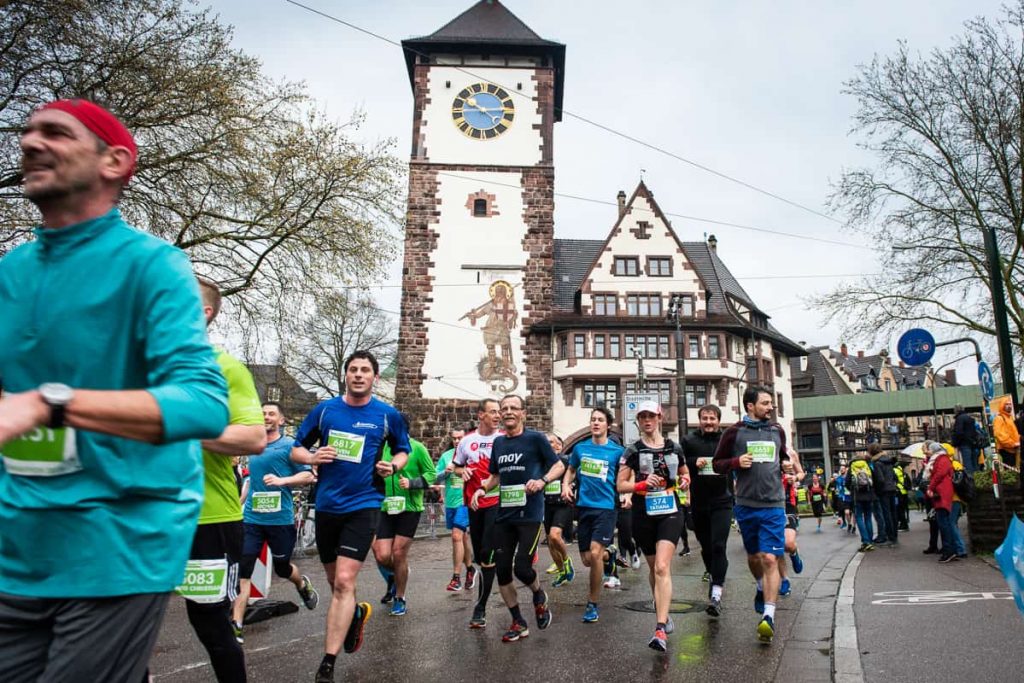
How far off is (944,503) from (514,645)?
910 cm

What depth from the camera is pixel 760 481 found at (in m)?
7.22

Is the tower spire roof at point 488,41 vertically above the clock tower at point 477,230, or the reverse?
the tower spire roof at point 488,41

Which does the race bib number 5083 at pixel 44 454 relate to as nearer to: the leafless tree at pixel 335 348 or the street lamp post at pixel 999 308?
the street lamp post at pixel 999 308

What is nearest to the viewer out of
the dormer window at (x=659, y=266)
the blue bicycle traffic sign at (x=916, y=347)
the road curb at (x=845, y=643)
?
the road curb at (x=845, y=643)

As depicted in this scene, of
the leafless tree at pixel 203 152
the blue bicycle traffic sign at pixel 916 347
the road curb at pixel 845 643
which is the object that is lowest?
the road curb at pixel 845 643

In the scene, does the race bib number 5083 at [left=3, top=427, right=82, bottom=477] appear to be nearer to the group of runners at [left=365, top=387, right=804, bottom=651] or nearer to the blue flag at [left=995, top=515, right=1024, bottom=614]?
the blue flag at [left=995, top=515, right=1024, bottom=614]

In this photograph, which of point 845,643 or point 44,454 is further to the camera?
point 845,643

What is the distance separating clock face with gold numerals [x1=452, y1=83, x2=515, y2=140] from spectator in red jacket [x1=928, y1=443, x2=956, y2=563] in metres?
30.0

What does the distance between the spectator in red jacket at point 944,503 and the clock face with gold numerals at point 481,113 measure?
30.0 metres

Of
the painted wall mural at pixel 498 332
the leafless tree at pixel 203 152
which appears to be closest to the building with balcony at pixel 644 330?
the painted wall mural at pixel 498 332

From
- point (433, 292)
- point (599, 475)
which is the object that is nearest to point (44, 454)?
point (599, 475)

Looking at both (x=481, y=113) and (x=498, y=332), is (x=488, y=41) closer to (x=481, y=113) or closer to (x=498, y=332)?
(x=481, y=113)

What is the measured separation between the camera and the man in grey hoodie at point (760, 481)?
6.99 meters

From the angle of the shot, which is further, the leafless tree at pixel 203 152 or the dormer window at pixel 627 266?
the dormer window at pixel 627 266
